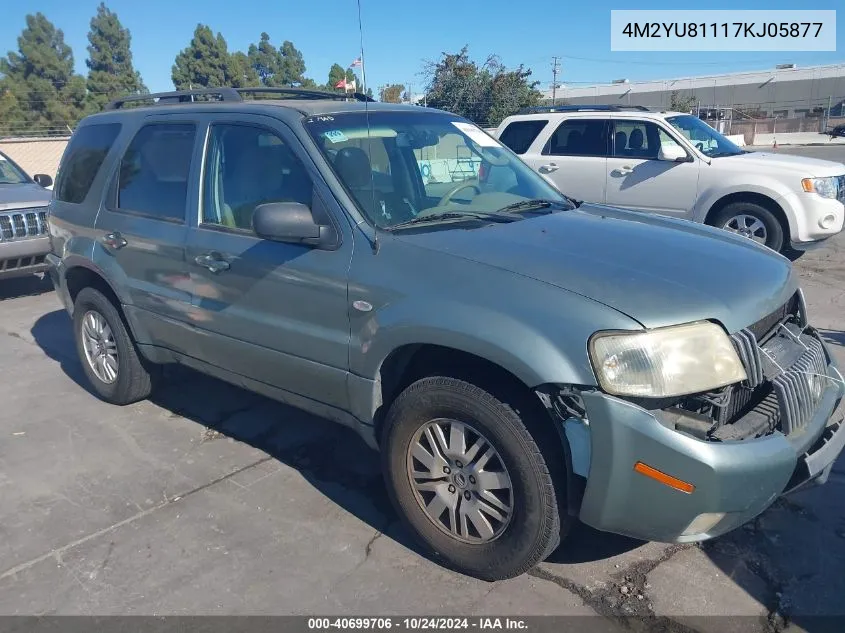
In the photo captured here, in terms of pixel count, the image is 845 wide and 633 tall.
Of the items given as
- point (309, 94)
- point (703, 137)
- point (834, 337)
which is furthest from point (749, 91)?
point (309, 94)

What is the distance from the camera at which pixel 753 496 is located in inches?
96.9

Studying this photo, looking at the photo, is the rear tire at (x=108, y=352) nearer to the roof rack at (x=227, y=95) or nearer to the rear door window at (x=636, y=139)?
the roof rack at (x=227, y=95)

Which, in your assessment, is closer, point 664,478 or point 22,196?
point 664,478

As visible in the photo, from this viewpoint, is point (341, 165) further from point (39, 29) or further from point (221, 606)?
point (39, 29)

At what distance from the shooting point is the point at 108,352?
4848mm

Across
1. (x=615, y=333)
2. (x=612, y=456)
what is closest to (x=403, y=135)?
(x=615, y=333)

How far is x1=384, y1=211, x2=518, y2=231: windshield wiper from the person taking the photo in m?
3.26

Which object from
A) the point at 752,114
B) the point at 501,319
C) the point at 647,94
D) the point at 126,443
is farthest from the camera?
the point at 647,94

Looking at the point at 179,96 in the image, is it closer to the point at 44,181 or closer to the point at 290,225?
the point at 290,225

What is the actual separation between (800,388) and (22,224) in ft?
25.7

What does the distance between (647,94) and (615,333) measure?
62924mm

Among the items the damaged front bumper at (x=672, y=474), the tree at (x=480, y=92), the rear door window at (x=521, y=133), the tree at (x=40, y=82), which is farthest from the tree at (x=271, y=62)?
the damaged front bumper at (x=672, y=474)

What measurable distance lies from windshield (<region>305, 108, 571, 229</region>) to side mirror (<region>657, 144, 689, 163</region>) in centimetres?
507

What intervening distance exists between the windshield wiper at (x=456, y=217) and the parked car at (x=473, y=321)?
0.02 meters
